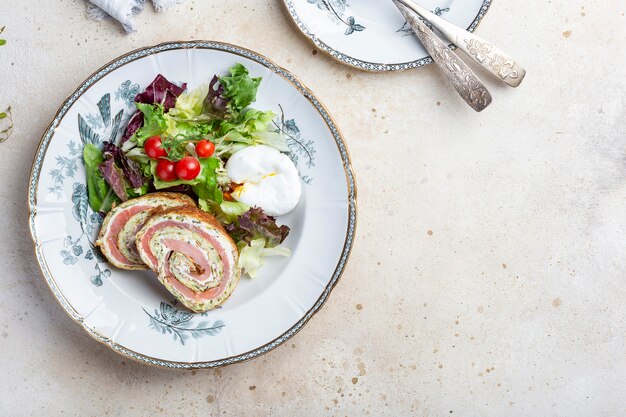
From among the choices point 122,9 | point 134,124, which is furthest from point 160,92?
point 122,9

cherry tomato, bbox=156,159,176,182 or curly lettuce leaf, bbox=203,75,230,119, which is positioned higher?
curly lettuce leaf, bbox=203,75,230,119

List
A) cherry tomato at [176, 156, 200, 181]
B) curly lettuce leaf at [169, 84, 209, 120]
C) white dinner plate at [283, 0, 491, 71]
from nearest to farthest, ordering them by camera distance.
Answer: cherry tomato at [176, 156, 200, 181]
curly lettuce leaf at [169, 84, 209, 120]
white dinner plate at [283, 0, 491, 71]

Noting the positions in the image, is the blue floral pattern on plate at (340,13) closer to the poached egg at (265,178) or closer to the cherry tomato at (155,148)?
the poached egg at (265,178)

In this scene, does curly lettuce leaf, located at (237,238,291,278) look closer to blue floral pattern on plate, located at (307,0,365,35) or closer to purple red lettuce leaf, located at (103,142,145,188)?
purple red lettuce leaf, located at (103,142,145,188)

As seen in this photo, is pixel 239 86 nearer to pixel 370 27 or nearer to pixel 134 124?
pixel 134 124

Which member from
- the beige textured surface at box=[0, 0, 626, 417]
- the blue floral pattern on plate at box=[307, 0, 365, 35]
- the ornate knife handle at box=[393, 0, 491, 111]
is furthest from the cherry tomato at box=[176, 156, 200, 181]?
the ornate knife handle at box=[393, 0, 491, 111]

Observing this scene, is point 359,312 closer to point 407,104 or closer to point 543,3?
point 407,104

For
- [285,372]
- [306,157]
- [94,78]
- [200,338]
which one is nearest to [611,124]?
[306,157]
